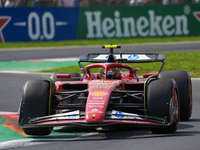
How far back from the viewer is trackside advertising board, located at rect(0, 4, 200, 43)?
28.0 metres

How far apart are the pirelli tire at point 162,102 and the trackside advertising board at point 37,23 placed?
20.2m

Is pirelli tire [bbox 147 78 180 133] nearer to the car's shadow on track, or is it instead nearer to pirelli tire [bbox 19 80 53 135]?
the car's shadow on track

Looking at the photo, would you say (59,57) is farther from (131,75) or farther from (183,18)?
(131,75)

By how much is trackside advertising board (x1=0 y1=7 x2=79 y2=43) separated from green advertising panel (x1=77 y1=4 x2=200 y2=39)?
743mm

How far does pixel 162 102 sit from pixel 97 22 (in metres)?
21.5

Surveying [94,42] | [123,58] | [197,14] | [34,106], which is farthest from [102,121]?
[197,14]

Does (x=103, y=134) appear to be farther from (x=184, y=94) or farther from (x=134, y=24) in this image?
(x=134, y=24)

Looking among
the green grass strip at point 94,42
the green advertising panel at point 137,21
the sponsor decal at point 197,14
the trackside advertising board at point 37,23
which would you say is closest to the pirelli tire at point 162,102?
the green grass strip at point 94,42

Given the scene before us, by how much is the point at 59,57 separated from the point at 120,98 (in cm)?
1498

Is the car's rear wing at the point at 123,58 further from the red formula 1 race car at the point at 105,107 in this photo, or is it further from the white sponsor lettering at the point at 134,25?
the white sponsor lettering at the point at 134,25

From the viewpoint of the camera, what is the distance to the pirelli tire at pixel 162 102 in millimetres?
8188

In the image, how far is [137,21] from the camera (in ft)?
98.3

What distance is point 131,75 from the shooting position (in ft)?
33.3

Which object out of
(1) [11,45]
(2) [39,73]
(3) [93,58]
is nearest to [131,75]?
(3) [93,58]
